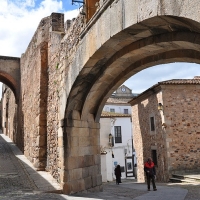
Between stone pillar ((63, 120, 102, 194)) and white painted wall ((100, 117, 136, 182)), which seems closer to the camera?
stone pillar ((63, 120, 102, 194))

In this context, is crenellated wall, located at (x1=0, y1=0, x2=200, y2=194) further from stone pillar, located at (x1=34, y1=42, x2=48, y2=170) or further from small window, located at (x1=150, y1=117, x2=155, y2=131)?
small window, located at (x1=150, y1=117, x2=155, y2=131)

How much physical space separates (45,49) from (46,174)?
3.86m

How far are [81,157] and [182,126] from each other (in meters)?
7.04

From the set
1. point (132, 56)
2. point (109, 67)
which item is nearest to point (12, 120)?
point (109, 67)

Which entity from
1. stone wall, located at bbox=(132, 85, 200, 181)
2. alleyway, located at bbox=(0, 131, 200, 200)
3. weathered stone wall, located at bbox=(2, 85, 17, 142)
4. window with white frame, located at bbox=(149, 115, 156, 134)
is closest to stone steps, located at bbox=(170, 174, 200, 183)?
stone wall, located at bbox=(132, 85, 200, 181)

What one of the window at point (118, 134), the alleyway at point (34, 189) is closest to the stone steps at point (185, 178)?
the alleyway at point (34, 189)

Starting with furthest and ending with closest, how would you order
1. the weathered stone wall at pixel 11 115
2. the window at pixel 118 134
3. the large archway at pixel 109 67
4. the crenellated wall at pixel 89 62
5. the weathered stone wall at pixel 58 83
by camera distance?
the window at pixel 118 134 < the weathered stone wall at pixel 11 115 < the weathered stone wall at pixel 58 83 < the large archway at pixel 109 67 < the crenellated wall at pixel 89 62

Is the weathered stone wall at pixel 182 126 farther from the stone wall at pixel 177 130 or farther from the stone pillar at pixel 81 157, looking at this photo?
the stone pillar at pixel 81 157

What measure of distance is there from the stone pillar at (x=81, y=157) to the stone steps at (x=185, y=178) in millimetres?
4816

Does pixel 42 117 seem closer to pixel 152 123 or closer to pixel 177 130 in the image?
pixel 177 130

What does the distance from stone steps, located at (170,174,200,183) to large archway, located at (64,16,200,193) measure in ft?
16.0

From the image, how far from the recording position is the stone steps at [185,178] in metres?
10.2

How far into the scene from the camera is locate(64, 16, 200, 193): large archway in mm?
3621

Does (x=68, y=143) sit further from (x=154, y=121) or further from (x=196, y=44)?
(x=154, y=121)
